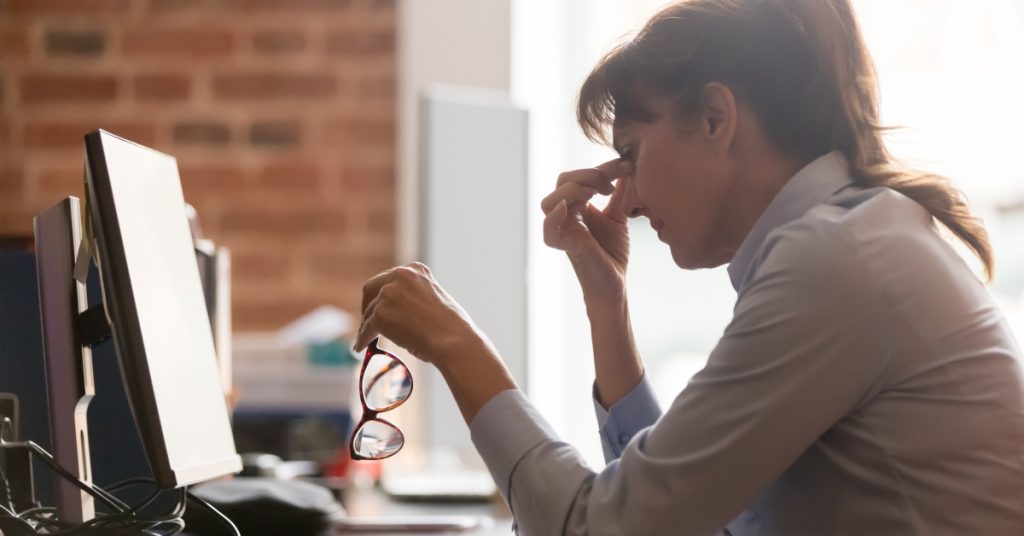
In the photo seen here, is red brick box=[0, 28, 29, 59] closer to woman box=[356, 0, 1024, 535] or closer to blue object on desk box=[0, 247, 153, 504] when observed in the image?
blue object on desk box=[0, 247, 153, 504]

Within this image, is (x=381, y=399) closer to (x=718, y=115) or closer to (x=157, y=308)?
(x=157, y=308)

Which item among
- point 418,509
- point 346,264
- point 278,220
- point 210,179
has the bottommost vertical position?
point 418,509

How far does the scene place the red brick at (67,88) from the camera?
309cm

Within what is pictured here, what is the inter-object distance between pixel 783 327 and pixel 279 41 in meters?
2.36

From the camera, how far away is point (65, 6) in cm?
308

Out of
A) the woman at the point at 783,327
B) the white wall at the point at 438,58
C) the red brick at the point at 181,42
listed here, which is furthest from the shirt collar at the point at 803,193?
the red brick at the point at 181,42

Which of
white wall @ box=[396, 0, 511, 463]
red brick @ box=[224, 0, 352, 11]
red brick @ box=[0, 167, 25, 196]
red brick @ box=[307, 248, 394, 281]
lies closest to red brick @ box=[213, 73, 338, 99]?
red brick @ box=[224, 0, 352, 11]

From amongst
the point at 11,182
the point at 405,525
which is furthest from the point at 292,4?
the point at 405,525

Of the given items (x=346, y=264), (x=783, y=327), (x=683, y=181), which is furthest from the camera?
(x=346, y=264)

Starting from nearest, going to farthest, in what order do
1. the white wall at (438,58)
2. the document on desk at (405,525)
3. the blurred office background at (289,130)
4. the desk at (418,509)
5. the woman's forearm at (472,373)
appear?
the woman's forearm at (472,373)
the document on desk at (405,525)
the desk at (418,509)
the white wall at (438,58)
the blurred office background at (289,130)

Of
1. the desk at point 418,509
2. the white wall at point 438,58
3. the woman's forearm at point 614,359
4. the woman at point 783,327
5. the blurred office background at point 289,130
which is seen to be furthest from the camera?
the blurred office background at point 289,130

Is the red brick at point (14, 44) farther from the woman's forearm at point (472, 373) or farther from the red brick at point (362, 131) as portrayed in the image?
the woman's forearm at point (472, 373)

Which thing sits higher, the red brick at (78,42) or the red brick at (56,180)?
the red brick at (78,42)

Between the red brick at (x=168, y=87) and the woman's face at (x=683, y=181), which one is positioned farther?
the red brick at (x=168, y=87)
